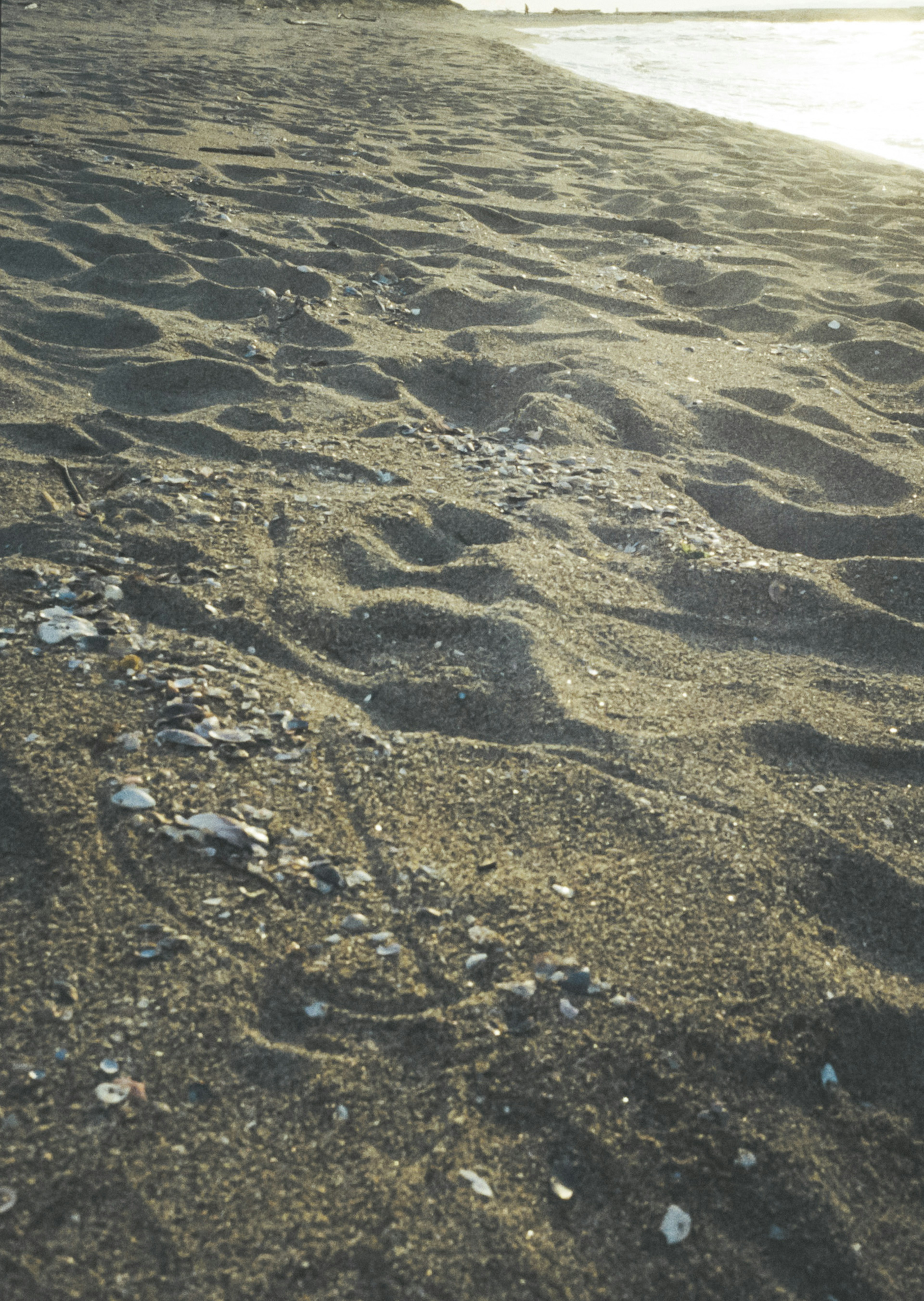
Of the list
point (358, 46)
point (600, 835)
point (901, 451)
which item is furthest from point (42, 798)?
point (358, 46)

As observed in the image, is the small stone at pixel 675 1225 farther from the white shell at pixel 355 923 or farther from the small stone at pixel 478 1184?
the white shell at pixel 355 923

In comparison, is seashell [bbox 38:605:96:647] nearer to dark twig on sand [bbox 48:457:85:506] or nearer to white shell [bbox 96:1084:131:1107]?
dark twig on sand [bbox 48:457:85:506]

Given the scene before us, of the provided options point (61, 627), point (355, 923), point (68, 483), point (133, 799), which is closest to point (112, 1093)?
point (355, 923)

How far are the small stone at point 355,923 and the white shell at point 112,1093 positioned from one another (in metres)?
0.38

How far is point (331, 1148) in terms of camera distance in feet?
3.72

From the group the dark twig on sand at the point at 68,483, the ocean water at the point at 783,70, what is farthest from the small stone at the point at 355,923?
the ocean water at the point at 783,70

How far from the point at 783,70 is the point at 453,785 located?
48.0 ft

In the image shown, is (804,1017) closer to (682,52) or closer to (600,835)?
(600,835)

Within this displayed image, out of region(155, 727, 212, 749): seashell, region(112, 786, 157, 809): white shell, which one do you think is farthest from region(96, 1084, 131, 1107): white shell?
region(155, 727, 212, 749): seashell

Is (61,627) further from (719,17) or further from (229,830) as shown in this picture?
(719,17)

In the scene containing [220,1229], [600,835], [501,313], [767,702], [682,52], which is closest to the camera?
[220,1229]

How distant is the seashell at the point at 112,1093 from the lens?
3.71ft

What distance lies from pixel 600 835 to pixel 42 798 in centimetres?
101

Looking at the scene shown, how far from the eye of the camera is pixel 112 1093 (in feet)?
3.74
